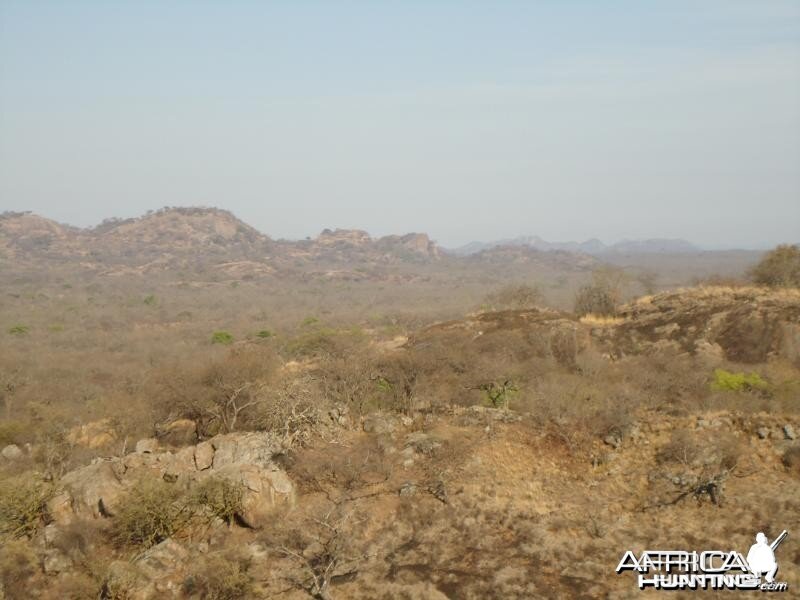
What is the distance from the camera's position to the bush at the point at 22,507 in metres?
10.1

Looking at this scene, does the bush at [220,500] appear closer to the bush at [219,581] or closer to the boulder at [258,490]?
the boulder at [258,490]

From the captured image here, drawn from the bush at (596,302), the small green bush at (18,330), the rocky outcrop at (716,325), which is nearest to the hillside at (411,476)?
the rocky outcrop at (716,325)

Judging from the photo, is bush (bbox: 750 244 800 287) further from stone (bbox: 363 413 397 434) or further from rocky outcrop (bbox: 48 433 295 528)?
rocky outcrop (bbox: 48 433 295 528)

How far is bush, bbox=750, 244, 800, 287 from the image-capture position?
22703 mm

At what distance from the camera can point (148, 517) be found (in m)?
9.80

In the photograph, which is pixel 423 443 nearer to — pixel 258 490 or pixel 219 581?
pixel 258 490

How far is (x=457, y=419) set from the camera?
1384cm

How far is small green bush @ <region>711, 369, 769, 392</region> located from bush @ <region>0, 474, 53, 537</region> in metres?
16.3

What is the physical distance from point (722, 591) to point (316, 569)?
634 centimetres

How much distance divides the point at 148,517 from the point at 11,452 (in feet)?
29.4

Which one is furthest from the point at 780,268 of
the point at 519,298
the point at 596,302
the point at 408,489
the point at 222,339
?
the point at 222,339

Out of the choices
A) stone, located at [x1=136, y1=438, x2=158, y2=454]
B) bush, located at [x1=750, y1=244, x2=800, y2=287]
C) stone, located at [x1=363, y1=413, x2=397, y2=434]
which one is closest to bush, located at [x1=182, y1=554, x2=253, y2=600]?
stone, located at [x1=363, y1=413, x2=397, y2=434]

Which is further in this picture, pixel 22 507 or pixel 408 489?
pixel 408 489

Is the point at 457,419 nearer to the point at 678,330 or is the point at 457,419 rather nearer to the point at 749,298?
the point at 678,330
